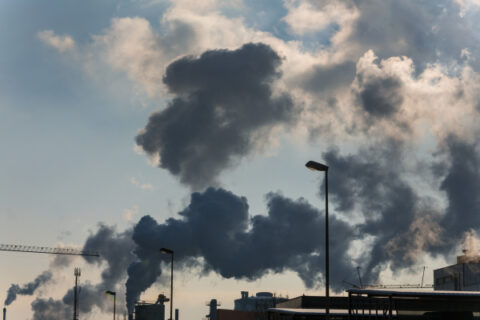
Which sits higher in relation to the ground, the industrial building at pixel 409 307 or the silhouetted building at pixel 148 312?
the industrial building at pixel 409 307

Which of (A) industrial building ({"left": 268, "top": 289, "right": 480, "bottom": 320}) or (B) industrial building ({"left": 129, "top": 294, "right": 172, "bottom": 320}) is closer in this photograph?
(A) industrial building ({"left": 268, "top": 289, "right": 480, "bottom": 320})

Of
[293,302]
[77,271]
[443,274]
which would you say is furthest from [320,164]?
[77,271]

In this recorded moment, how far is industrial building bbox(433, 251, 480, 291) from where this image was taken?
424 feet

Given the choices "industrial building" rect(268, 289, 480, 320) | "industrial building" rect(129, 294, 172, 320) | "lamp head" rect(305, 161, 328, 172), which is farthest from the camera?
"industrial building" rect(129, 294, 172, 320)

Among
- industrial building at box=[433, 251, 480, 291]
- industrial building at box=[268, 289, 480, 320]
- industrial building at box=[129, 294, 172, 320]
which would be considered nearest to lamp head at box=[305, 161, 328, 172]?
industrial building at box=[268, 289, 480, 320]

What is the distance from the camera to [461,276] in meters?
134

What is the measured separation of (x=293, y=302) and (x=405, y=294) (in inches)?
3261

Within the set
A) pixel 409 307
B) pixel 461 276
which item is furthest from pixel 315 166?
pixel 461 276

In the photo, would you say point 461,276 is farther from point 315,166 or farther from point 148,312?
point 315,166

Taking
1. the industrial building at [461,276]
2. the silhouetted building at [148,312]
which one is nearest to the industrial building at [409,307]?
the industrial building at [461,276]

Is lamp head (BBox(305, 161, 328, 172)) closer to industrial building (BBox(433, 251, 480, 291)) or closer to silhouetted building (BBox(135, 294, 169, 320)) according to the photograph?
industrial building (BBox(433, 251, 480, 291))

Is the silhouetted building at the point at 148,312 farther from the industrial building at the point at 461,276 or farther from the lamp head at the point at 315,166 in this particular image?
the lamp head at the point at 315,166

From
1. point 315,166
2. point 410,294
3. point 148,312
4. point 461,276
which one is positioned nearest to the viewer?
point 315,166

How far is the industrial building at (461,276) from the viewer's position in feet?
424
